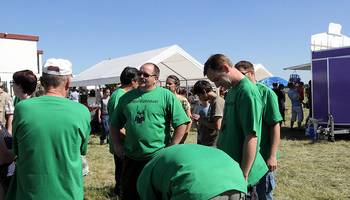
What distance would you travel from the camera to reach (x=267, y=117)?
138 inches

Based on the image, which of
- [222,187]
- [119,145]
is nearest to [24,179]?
[222,187]

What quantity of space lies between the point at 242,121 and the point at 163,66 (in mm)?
15670

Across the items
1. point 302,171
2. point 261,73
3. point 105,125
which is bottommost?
point 302,171

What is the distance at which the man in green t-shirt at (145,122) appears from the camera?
12.8ft

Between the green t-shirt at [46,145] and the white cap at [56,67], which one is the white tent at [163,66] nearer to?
the white cap at [56,67]

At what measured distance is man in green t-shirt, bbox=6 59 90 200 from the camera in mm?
2633

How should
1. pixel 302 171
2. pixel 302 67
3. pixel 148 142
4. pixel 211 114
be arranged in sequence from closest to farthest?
pixel 148 142, pixel 211 114, pixel 302 171, pixel 302 67

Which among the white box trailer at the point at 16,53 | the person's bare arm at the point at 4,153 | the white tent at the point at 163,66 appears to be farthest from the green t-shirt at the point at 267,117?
the white box trailer at the point at 16,53

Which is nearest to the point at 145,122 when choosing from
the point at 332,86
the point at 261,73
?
the point at 332,86

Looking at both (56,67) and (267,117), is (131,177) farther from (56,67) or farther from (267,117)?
(56,67)

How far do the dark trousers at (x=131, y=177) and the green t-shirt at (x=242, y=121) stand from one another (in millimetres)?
957

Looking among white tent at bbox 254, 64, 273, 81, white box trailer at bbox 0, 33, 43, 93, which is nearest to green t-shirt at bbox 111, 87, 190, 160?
white box trailer at bbox 0, 33, 43, 93

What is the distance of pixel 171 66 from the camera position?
18.6 m

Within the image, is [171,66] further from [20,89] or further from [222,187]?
[222,187]
